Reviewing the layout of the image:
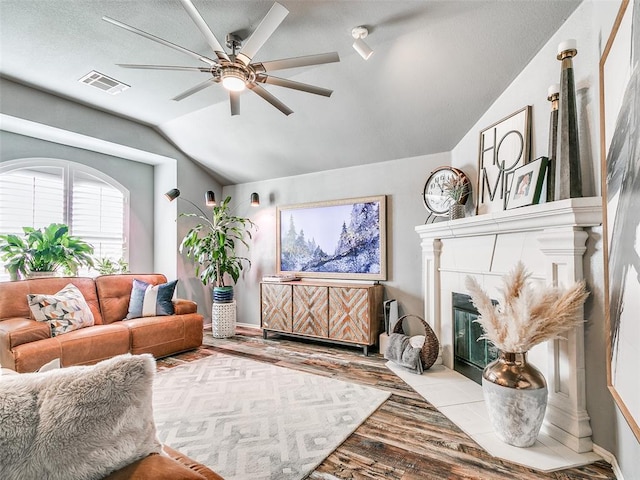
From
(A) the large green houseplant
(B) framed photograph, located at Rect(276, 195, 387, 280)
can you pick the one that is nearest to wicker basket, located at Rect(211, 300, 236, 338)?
(A) the large green houseplant

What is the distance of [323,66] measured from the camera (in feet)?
9.46

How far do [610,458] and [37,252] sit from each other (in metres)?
5.02

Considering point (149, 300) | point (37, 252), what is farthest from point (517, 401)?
point (37, 252)

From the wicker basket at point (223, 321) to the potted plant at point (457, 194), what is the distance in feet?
10.5

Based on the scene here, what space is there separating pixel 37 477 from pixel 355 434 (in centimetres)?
182

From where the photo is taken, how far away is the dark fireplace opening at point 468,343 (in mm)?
2764

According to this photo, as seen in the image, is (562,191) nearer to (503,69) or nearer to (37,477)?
(503,69)

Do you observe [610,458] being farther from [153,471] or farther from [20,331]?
[20,331]

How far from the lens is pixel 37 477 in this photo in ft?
2.14

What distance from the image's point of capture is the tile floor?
1785 mm

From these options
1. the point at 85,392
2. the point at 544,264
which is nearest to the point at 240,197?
the point at 544,264

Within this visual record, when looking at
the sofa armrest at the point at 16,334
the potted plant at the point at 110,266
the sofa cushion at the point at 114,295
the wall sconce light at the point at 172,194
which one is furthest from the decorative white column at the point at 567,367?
the potted plant at the point at 110,266

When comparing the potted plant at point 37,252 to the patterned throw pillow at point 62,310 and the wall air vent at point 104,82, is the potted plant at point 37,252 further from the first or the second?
the wall air vent at point 104,82

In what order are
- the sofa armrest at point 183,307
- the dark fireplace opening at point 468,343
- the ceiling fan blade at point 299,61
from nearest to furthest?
the ceiling fan blade at point 299,61 < the dark fireplace opening at point 468,343 < the sofa armrest at point 183,307
